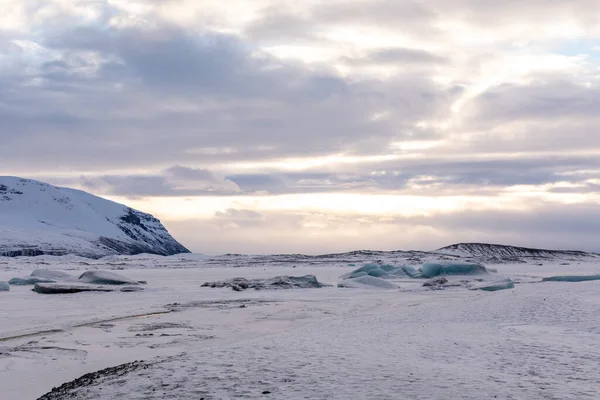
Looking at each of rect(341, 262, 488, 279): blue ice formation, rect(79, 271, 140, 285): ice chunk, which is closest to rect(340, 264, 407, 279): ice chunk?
rect(341, 262, 488, 279): blue ice formation

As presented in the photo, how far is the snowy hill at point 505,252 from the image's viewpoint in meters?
91.1

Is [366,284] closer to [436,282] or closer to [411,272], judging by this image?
[436,282]

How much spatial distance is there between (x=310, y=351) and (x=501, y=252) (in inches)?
3577

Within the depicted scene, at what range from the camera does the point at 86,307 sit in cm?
1981

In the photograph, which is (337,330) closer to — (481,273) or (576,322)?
(576,322)

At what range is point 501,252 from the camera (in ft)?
314

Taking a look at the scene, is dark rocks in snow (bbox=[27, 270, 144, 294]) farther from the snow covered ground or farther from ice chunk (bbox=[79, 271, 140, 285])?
the snow covered ground

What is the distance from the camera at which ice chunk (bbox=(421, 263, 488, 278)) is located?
3519cm

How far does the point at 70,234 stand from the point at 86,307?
15041 cm

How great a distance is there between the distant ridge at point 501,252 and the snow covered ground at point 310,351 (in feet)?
251

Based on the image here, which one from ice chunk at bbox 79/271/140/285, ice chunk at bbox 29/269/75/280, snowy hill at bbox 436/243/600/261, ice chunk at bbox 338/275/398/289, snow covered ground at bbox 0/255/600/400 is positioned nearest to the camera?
snow covered ground at bbox 0/255/600/400

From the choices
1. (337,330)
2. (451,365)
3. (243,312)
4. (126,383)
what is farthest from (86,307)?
(451,365)

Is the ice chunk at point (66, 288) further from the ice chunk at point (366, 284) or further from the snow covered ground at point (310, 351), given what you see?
the ice chunk at point (366, 284)

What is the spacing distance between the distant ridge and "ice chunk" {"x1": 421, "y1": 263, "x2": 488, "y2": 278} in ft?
184
